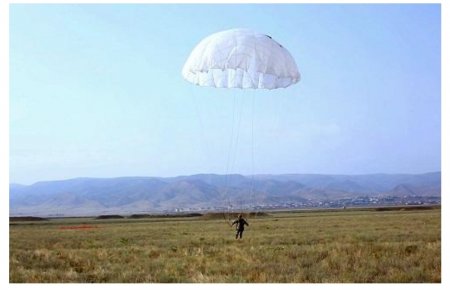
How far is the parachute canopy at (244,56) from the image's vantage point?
1873cm

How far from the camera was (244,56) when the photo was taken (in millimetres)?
18656

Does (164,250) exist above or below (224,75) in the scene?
below

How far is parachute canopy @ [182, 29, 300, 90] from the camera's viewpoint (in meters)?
18.7
